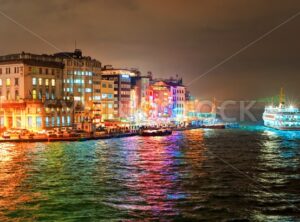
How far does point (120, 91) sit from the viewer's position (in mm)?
155375

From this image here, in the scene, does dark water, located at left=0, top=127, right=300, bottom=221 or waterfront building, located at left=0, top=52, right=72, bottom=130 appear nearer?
dark water, located at left=0, top=127, right=300, bottom=221

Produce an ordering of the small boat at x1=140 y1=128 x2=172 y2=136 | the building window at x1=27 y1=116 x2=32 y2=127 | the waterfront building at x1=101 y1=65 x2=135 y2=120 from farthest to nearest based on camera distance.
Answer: the waterfront building at x1=101 y1=65 x2=135 y2=120
the small boat at x1=140 y1=128 x2=172 y2=136
the building window at x1=27 y1=116 x2=32 y2=127

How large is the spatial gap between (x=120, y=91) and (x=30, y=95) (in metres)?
48.8

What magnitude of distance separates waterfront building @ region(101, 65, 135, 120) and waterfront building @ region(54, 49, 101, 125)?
17804 mm

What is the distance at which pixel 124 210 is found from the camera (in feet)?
114

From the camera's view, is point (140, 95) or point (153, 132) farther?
point (140, 95)

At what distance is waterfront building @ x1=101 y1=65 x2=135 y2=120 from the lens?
15375 cm

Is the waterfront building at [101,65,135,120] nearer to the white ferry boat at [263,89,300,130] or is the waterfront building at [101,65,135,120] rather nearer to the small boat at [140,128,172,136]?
the small boat at [140,128,172,136]

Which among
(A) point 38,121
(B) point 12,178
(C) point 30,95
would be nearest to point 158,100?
(C) point 30,95

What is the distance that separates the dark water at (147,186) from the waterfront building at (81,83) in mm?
55650

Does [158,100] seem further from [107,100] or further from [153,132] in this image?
[153,132]

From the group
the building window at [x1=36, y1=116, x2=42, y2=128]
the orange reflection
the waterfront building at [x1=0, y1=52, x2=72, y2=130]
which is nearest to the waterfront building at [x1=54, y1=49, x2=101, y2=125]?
the waterfront building at [x1=0, y1=52, x2=72, y2=130]

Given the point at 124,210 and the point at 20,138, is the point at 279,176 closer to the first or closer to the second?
the point at 124,210

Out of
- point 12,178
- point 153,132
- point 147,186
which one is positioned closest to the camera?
point 147,186
